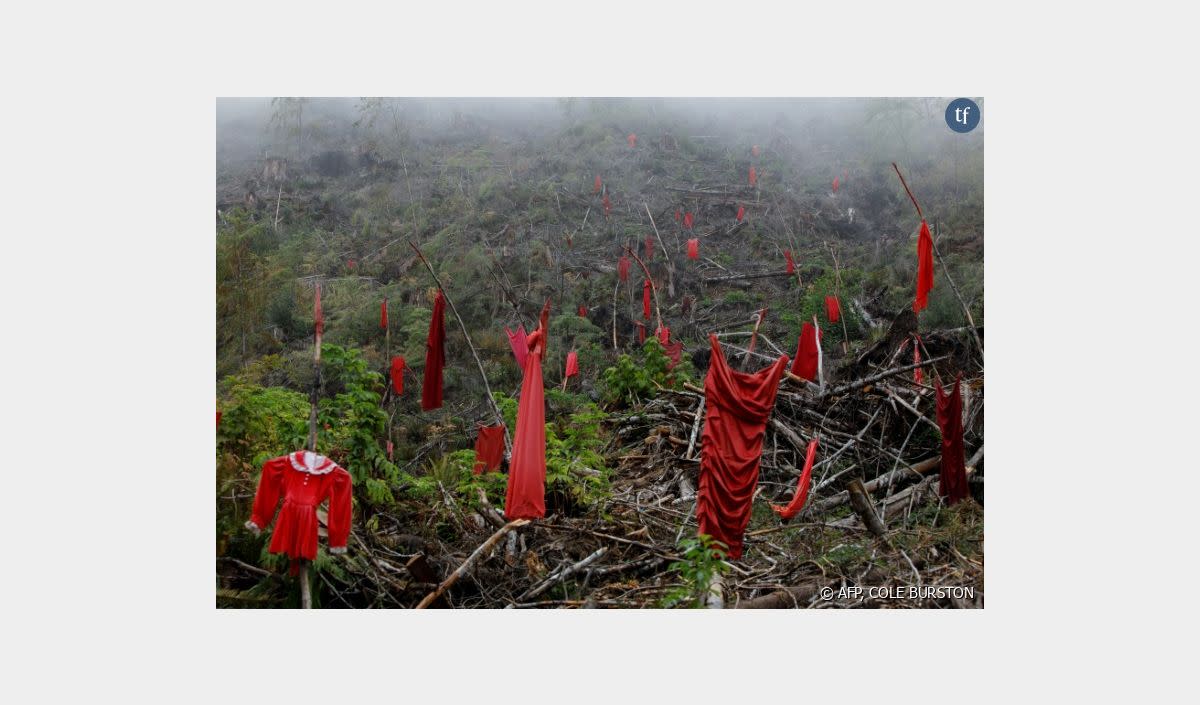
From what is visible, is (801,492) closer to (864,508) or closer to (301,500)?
(864,508)

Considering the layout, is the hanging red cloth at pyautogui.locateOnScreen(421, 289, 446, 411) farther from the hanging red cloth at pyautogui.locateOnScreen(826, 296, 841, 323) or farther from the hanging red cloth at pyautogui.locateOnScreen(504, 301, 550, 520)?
the hanging red cloth at pyautogui.locateOnScreen(826, 296, 841, 323)

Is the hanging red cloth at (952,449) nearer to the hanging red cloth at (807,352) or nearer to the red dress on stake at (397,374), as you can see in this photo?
the hanging red cloth at (807,352)

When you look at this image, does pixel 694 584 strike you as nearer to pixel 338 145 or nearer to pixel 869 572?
pixel 869 572

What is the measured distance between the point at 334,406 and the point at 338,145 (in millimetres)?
2151

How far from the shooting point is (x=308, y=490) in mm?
5785

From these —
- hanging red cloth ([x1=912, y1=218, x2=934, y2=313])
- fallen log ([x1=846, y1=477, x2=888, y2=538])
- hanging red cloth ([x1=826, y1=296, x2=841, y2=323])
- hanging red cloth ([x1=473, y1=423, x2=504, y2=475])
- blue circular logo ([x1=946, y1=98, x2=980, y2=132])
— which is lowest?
fallen log ([x1=846, y1=477, x2=888, y2=538])

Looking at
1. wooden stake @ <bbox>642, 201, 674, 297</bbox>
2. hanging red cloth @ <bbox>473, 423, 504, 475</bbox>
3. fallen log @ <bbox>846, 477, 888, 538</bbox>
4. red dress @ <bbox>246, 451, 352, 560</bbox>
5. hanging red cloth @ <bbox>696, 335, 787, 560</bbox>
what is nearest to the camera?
red dress @ <bbox>246, 451, 352, 560</bbox>

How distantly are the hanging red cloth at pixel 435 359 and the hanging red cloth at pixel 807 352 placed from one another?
295 cm

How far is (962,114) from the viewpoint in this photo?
6.56 m

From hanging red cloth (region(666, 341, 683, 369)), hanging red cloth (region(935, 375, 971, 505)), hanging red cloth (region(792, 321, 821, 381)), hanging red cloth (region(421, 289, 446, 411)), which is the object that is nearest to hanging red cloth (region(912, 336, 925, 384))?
hanging red cloth (region(935, 375, 971, 505))

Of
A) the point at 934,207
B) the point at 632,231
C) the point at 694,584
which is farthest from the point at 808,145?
the point at 694,584

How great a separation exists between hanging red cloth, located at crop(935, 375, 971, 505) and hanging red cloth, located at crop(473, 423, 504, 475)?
3.47m

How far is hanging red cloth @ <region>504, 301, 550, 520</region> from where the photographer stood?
6.06 metres

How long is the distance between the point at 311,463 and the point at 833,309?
4.47 metres
